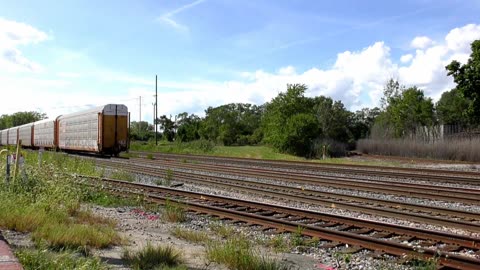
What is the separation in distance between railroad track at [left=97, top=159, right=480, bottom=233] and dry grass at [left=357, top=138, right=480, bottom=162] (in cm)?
2086

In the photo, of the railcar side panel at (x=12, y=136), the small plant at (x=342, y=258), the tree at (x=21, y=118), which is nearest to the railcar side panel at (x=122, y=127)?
the small plant at (x=342, y=258)

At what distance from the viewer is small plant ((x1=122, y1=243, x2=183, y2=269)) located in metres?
→ 6.43

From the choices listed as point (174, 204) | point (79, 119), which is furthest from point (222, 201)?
point (79, 119)

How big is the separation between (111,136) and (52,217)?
25065mm

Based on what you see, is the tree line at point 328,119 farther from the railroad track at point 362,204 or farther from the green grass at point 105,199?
the green grass at point 105,199

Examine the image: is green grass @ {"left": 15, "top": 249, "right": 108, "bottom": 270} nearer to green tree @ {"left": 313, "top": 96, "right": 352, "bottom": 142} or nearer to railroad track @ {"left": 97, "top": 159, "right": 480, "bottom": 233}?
railroad track @ {"left": 97, "top": 159, "right": 480, "bottom": 233}

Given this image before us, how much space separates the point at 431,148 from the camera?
3631 centimetres

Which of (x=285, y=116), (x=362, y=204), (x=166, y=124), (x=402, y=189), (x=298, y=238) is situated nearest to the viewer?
(x=298, y=238)

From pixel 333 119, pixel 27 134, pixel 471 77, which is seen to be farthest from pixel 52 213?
pixel 333 119

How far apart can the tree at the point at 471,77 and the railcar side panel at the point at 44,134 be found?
33.2m

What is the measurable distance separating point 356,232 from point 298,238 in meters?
1.27

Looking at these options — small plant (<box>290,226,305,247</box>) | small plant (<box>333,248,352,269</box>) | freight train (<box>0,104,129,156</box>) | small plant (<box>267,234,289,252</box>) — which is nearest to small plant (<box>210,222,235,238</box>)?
small plant (<box>267,234,289,252</box>)

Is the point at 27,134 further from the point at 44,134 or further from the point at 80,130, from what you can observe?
the point at 80,130

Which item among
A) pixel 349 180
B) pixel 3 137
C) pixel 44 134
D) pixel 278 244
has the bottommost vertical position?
pixel 278 244
